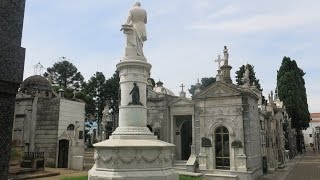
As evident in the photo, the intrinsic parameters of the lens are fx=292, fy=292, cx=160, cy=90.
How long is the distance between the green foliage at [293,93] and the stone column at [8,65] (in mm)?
50047

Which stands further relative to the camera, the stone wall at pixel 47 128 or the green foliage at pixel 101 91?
the green foliage at pixel 101 91

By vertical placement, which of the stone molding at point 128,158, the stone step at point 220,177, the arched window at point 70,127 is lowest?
the stone step at point 220,177

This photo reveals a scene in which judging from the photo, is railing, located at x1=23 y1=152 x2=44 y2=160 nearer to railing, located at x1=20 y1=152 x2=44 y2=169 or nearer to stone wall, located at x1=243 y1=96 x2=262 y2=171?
railing, located at x1=20 y1=152 x2=44 y2=169

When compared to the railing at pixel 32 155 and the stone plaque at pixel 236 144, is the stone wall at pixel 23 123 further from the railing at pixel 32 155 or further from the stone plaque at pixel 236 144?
the stone plaque at pixel 236 144

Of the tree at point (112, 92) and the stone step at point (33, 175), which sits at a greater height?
the tree at point (112, 92)

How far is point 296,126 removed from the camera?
48.6m

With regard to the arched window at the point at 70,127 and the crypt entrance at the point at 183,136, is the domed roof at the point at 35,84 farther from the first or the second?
the crypt entrance at the point at 183,136

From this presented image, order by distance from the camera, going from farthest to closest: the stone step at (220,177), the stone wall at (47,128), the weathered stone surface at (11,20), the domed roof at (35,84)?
1. the domed roof at (35,84)
2. the stone wall at (47,128)
3. the stone step at (220,177)
4. the weathered stone surface at (11,20)

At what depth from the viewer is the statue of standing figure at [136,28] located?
12055 mm

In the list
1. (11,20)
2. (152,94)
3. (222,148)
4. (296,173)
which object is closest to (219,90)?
(222,148)

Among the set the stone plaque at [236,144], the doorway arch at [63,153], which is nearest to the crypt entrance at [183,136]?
the stone plaque at [236,144]

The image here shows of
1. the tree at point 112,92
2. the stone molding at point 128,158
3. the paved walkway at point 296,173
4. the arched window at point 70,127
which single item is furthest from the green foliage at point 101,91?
the stone molding at point 128,158

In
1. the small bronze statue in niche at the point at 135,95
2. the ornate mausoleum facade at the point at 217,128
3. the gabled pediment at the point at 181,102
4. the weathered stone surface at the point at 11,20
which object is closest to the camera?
the weathered stone surface at the point at 11,20

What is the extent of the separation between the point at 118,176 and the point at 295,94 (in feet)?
147
